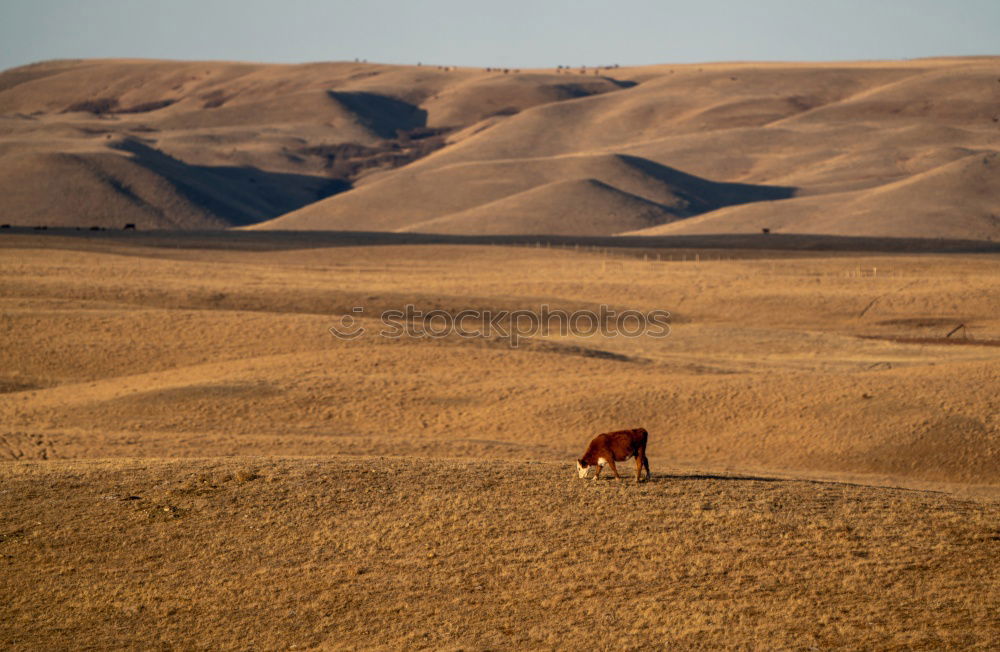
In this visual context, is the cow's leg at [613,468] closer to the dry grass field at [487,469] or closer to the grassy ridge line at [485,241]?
the dry grass field at [487,469]

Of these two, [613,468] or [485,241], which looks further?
[485,241]

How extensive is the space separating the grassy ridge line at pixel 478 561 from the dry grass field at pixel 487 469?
43mm

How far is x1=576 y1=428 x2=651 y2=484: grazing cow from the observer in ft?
47.9

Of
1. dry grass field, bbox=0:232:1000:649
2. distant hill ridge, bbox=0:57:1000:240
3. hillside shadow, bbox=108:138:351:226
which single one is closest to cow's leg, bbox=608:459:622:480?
dry grass field, bbox=0:232:1000:649

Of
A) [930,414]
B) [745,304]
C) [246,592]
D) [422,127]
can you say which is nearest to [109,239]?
[745,304]

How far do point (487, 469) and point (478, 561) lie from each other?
3.56 metres

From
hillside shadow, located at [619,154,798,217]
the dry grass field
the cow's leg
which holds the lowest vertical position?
the dry grass field

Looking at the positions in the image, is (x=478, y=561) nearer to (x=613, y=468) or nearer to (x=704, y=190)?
(x=613, y=468)

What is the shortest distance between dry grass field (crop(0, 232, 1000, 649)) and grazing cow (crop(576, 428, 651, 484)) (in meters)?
0.38

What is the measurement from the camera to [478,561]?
1262 cm

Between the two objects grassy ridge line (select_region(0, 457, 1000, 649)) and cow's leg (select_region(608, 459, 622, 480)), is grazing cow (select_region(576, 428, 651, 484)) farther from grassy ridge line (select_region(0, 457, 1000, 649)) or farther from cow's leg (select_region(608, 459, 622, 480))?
grassy ridge line (select_region(0, 457, 1000, 649))

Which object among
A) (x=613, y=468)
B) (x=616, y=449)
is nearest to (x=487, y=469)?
(x=613, y=468)

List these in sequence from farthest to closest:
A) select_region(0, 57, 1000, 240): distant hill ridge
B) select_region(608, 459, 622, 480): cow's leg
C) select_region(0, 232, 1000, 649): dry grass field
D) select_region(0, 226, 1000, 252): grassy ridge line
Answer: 1. select_region(0, 57, 1000, 240): distant hill ridge
2. select_region(0, 226, 1000, 252): grassy ridge line
3. select_region(608, 459, 622, 480): cow's leg
4. select_region(0, 232, 1000, 649): dry grass field

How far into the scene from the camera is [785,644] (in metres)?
10.5
